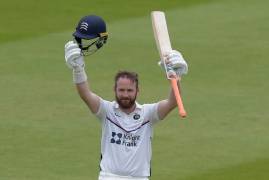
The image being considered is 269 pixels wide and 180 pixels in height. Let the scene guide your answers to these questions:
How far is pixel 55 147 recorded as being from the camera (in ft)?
50.3

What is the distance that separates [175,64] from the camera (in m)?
10.3

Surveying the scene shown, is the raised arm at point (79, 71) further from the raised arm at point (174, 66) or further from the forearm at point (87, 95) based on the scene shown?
Result: the raised arm at point (174, 66)

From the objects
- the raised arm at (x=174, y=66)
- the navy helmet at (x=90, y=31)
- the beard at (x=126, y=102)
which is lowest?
the beard at (x=126, y=102)

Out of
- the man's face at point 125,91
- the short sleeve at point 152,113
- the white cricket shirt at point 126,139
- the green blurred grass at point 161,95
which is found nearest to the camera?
the man's face at point 125,91

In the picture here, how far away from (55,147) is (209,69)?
5191 millimetres

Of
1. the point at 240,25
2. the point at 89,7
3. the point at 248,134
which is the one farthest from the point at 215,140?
the point at 89,7

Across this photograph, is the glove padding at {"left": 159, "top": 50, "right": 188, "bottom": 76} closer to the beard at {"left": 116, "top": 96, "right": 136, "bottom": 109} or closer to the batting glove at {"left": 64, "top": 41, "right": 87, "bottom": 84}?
the beard at {"left": 116, "top": 96, "right": 136, "bottom": 109}

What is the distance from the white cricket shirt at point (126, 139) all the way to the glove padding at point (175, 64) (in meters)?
0.54

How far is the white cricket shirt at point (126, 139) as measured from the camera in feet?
34.5

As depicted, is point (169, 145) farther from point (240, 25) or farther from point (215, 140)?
point (240, 25)

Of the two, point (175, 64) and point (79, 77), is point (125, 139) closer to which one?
point (79, 77)

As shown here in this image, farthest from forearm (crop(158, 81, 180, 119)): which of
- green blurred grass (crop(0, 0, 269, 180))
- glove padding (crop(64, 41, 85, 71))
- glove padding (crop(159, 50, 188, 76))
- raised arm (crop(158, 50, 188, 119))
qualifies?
green blurred grass (crop(0, 0, 269, 180))

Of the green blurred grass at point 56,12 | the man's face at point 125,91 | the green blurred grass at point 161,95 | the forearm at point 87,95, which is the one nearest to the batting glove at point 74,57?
the forearm at point 87,95

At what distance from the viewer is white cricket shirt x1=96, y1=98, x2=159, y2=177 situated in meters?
10.5
